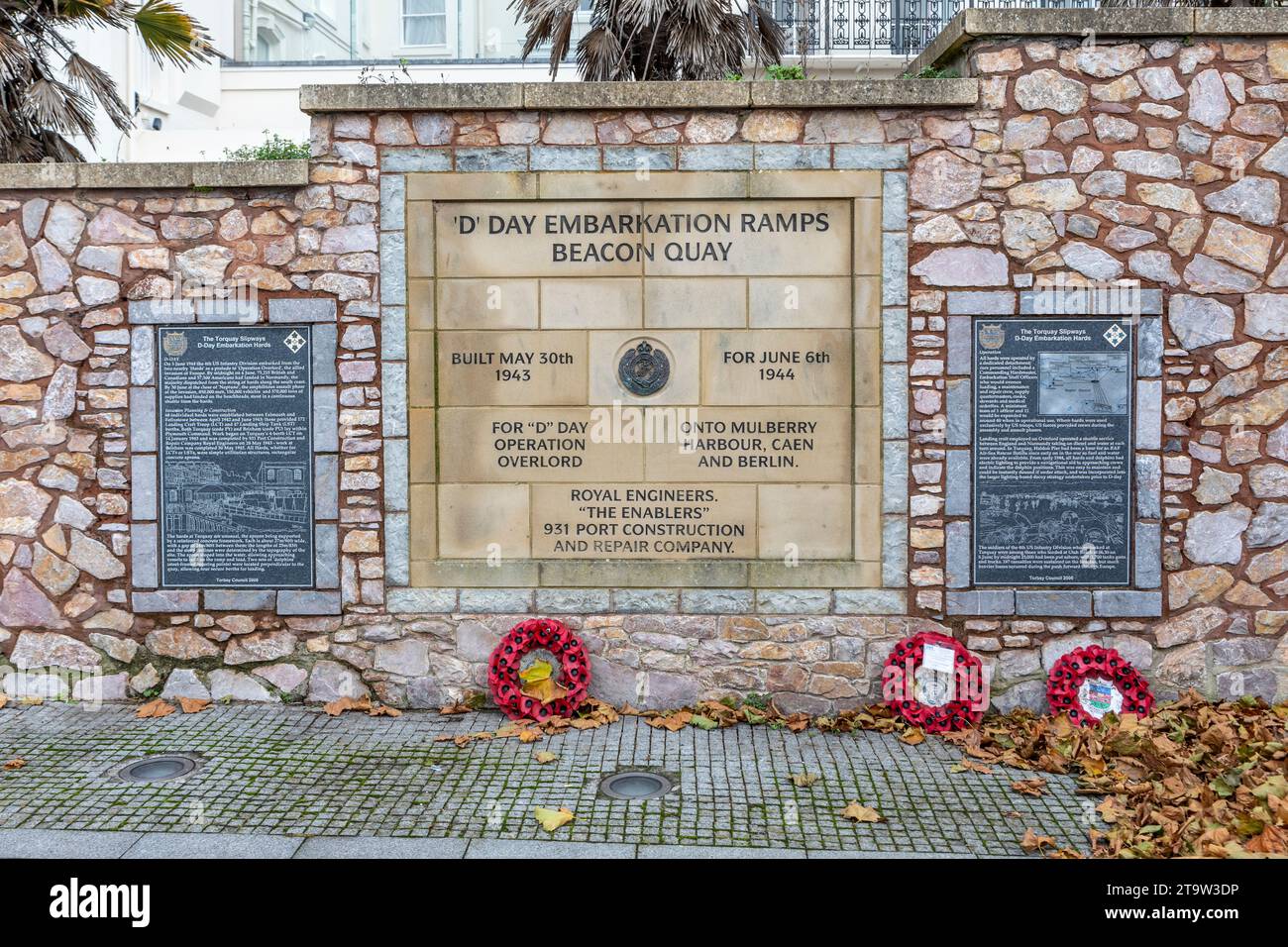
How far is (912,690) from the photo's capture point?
5855 millimetres

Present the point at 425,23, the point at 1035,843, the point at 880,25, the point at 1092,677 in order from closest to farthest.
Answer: the point at 1035,843
the point at 1092,677
the point at 880,25
the point at 425,23

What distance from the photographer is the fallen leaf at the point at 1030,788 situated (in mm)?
4875

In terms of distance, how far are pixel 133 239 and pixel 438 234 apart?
185 centimetres

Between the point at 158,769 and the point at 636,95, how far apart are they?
4582 mm

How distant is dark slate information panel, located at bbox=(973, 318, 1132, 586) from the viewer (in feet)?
19.3

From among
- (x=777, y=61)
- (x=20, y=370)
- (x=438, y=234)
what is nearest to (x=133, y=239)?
(x=20, y=370)

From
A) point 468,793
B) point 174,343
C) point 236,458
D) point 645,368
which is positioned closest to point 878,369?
point 645,368

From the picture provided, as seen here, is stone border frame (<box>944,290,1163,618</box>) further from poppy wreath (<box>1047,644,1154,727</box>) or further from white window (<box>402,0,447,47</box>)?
white window (<box>402,0,447,47</box>)

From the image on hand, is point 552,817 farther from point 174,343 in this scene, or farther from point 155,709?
point 174,343

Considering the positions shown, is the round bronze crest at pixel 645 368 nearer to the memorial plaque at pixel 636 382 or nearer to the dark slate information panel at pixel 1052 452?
the memorial plaque at pixel 636 382

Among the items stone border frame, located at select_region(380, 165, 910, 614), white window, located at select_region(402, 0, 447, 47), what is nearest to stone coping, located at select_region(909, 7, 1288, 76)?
stone border frame, located at select_region(380, 165, 910, 614)

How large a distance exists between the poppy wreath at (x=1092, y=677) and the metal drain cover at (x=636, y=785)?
96.3 inches

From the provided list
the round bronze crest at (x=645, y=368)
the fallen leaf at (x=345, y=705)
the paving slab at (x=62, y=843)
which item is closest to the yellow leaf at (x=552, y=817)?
the paving slab at (x=62, y=843)

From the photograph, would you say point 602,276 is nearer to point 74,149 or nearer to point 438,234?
point 438,234
